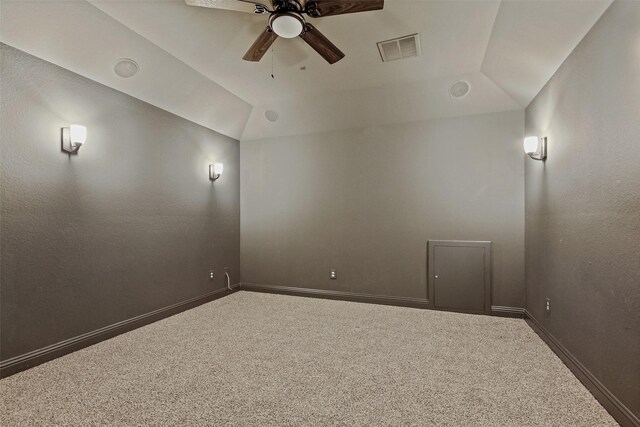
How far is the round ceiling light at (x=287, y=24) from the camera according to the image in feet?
6.91

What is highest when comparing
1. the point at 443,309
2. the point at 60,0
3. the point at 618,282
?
the point at 60,0

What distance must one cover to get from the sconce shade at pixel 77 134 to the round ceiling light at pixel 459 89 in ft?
12.1

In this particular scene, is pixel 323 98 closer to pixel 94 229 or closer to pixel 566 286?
pixel 94 229

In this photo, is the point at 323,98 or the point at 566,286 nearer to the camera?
the point at 566,286

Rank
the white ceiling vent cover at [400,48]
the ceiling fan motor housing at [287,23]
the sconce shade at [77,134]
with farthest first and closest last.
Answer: the white ceiling vent cover at [400,48] → the sconce shade at [77,134] → the ceiling fan motor housing at [287,23]

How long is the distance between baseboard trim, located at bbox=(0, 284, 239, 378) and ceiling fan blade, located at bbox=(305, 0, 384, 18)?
10.7 ft

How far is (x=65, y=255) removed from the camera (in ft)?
8.86

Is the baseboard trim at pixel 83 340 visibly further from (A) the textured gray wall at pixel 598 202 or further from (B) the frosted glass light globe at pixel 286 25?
(A) the textured gray wall at pixel 598 202

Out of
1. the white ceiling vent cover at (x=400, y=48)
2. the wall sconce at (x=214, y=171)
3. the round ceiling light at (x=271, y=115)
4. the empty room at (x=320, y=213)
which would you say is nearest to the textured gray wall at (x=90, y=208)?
the empty room at (x=320, y=213)

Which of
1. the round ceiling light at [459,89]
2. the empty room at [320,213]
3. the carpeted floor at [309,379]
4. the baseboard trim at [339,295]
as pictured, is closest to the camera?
the carpeted floor at [309,379]

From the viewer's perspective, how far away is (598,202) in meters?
2.00

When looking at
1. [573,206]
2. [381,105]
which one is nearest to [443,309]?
[573,206]

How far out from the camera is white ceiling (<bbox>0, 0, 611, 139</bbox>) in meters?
2.32

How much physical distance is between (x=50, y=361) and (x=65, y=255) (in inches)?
33.4
